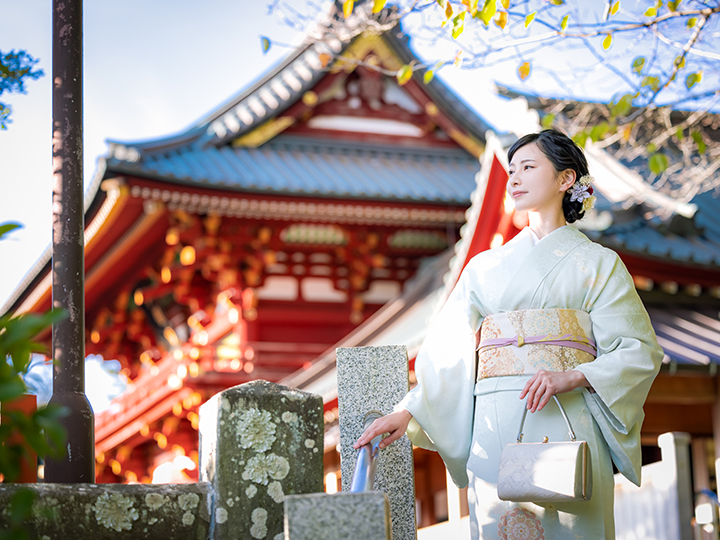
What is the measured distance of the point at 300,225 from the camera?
1016 centimetres

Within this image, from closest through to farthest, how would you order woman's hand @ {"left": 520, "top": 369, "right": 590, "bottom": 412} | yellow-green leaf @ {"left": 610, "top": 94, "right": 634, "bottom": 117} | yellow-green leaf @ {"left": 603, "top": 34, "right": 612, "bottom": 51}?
woman's hand @ {"left": 520, "top": 369, "right": 590, "bottom": 412}, yellow-green leaf @ {"left": 603, "top": 34, "right": 612, "bottom": 51}, yellow-green leaf @ {"left": 610, "top": 94, "right": 634, "bottom": 117}

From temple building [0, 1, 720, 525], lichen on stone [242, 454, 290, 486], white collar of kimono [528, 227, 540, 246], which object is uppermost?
temple building [0, 1, 720, 525]

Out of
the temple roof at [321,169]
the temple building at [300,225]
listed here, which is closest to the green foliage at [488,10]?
the temple building at [300,225]

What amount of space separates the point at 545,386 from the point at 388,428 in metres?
0.48

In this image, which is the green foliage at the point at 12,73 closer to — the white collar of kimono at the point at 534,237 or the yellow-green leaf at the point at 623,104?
the white collar of kimono at the point at 534,237

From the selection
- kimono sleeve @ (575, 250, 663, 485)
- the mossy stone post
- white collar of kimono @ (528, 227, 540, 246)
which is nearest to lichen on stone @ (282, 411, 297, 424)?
the mossy stone post

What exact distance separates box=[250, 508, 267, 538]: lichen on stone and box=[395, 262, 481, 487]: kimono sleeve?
54cm

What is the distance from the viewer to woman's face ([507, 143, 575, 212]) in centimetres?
284

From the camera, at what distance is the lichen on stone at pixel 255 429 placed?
2.46 metres

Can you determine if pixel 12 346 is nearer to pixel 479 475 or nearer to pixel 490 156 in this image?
pixel 479 475

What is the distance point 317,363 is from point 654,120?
423 cm

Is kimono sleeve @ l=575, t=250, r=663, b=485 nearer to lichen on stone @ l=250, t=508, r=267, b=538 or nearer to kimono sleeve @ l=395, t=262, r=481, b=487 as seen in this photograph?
kimono sleeve @ l=395, t=262, r=481, b=487

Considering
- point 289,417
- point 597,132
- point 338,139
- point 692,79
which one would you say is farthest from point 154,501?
point 338,139

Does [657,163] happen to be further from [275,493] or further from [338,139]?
[338,139]
